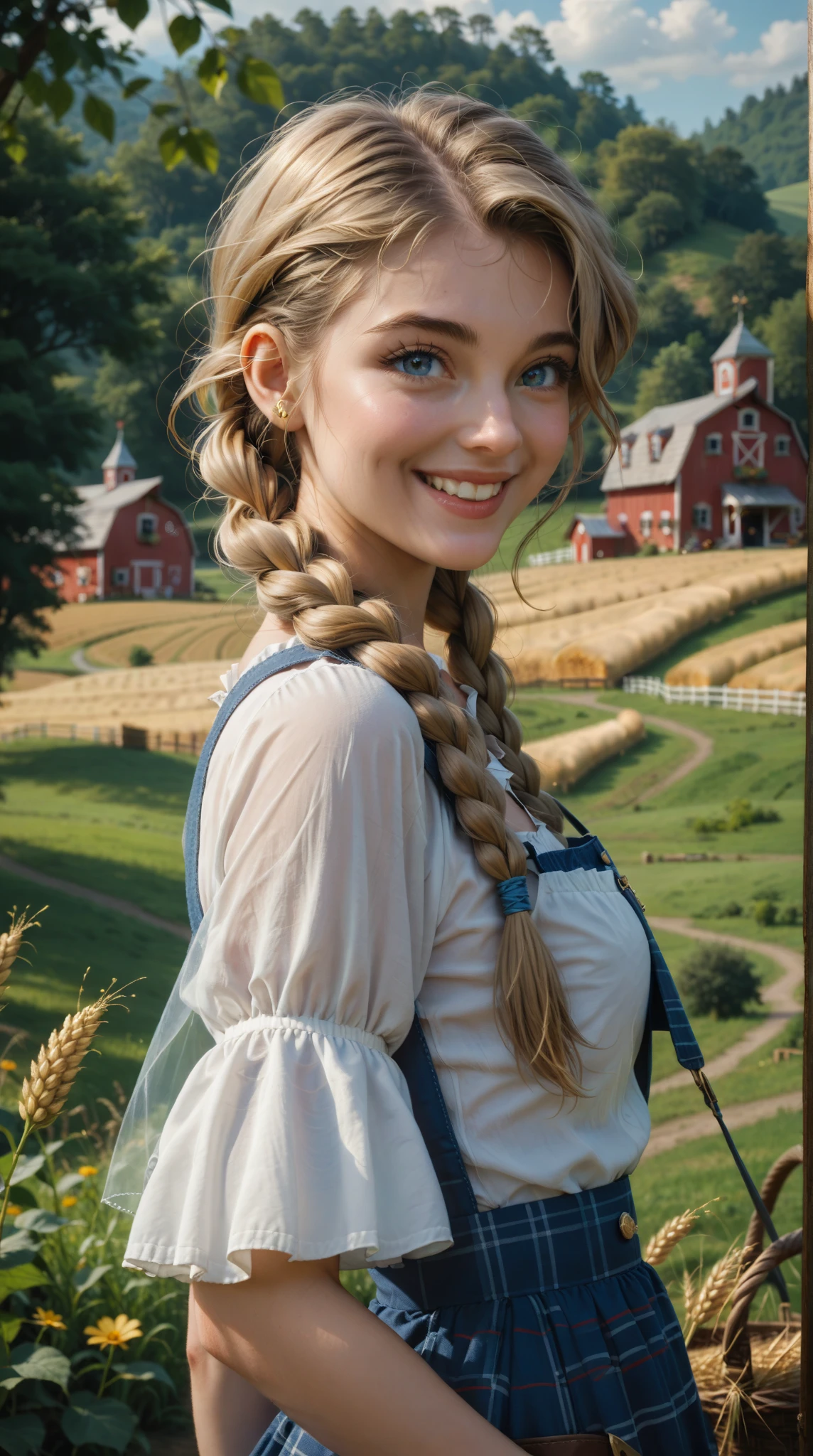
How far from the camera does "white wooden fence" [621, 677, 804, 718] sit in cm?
445

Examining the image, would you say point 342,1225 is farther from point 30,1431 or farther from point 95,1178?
point 95,1178

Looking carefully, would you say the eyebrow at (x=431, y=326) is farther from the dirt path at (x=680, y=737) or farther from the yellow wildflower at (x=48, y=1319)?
the dirt path at (x=680, y=737)

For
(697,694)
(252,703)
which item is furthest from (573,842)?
(697,694)

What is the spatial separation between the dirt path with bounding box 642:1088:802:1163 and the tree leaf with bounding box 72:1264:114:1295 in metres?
2.00

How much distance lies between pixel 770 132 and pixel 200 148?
3057mm

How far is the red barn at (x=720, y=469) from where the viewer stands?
4.57 metres

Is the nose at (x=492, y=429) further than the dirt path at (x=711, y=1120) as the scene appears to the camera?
No

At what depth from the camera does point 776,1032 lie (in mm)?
3947

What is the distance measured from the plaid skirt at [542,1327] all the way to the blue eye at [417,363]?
687mm

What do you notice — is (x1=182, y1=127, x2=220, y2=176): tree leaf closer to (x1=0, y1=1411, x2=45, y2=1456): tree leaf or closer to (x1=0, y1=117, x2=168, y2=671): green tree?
(x1=0, y1=117, x2=168, y2=671): green tree

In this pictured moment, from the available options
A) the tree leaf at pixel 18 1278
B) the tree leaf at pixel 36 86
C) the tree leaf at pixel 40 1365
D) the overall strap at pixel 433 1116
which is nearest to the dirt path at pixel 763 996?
the tree leaf at pixel 40 1365

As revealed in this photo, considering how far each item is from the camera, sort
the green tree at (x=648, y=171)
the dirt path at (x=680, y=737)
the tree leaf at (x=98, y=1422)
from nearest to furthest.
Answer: the tree leaf at (x=98, y=1422), the dirt path at (x=680, y=737), the green tree at (x=648, y=171)

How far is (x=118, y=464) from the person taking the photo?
4691 millimetres

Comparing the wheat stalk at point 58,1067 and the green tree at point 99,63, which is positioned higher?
the green tree at point 99,63
